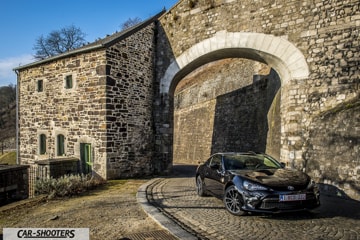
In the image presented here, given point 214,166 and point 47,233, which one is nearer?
point 47,233

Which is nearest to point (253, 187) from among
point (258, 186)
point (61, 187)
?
point (258, 186)

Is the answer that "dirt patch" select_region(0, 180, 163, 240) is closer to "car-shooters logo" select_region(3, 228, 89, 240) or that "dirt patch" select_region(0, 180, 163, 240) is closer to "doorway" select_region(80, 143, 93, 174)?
"car-shooters logo" select_region(3, 228, 89, 240)

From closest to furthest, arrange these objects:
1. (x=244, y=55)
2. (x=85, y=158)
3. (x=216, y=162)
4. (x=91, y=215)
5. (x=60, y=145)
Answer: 1. (x=91, y=215)
2. (x=216, y=162)
3. (x=85, y=158)
4. (x=244, y=55)
5. (x=60, y=145)

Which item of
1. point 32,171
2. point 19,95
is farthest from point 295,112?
point 19,95

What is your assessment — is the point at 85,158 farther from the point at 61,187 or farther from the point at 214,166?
the point at 214,166

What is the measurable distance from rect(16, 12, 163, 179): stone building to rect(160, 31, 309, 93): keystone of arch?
1694 mm

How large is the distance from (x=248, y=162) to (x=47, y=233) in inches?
178

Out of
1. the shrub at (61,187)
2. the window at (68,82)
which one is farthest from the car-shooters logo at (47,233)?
the window at (68,82)

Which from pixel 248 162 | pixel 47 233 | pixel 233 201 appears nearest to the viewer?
pixel 47 233

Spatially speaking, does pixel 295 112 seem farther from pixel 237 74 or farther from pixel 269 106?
pixel 237 74

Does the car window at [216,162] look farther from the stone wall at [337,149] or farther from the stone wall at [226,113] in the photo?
the stone wall at [226,113]

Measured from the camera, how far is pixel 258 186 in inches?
200

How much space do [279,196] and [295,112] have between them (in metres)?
5.25

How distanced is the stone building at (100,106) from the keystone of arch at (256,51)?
1694 millimetres
